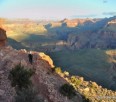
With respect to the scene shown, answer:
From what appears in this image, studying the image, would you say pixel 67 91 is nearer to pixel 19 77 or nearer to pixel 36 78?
pixel 36 78

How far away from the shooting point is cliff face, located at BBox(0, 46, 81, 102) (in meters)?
35.3

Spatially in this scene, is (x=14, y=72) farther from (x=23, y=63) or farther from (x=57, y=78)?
(x=57, y=78)

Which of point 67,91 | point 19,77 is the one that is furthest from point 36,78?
point 67,91

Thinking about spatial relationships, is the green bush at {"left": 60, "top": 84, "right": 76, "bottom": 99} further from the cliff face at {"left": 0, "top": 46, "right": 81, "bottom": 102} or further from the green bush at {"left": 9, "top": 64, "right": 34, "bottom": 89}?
the green bush at {"left": 9, "top": 64, "right": 34, "bottom": 89}

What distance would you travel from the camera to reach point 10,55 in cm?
4116

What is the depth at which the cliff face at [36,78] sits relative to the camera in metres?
35.3

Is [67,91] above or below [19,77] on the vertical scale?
below

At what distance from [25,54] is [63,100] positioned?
6434 mm

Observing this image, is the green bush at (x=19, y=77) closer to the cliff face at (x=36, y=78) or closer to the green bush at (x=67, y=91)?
the cliff face at (x=36, y=78)

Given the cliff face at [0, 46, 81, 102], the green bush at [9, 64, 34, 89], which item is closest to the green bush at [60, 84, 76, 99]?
the cliff face at [0, 46, 81, 102]

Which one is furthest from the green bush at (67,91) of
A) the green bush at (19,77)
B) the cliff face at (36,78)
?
the green bush at (19,77)

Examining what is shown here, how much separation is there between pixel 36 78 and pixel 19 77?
11.6ft

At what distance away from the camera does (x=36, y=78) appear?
39.7m

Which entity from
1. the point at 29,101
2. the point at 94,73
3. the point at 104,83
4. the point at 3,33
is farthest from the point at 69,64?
the point at 29,101
